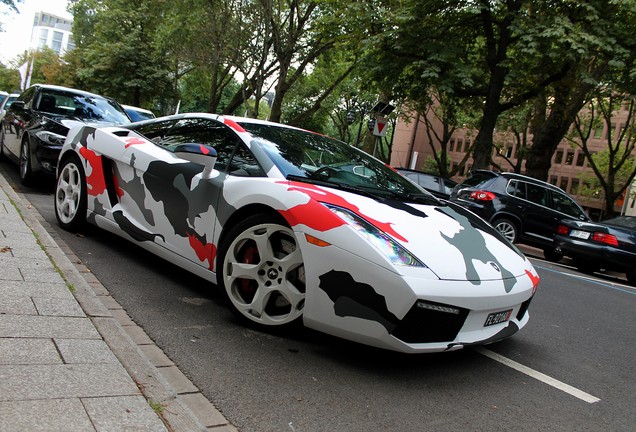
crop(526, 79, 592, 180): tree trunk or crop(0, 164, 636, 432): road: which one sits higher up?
crop(526, 79, 592, 180): tree trunk

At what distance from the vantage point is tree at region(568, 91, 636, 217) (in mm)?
25562

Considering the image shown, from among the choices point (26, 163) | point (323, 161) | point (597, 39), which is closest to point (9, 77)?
point (26, 163)

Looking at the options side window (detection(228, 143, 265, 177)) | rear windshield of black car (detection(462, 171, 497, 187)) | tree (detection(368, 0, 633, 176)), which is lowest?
side window (detection(228, 143, 265, 177))

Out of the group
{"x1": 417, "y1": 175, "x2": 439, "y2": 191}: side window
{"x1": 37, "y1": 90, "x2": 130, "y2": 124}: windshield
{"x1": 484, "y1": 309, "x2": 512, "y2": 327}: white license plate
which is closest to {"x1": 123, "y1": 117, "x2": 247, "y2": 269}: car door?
{"x1": 484, "y1": 309, "x2": 512, "y2": 327}: white license plate

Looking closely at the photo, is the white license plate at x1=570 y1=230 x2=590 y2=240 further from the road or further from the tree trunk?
the tree trunk

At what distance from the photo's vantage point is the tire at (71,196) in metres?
5.47

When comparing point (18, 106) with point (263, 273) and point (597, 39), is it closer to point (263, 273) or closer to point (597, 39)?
point (263, 273)

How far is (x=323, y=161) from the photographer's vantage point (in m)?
4.18

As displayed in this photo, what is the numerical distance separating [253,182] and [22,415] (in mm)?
2028

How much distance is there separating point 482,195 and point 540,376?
31.8 ft

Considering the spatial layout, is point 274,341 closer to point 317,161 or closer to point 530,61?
point 317,161

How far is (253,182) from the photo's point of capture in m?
3.73

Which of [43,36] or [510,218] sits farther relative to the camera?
[43,36]

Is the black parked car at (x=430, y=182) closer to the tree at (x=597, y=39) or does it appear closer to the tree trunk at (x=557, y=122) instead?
the tree at (x=597, y=39)
